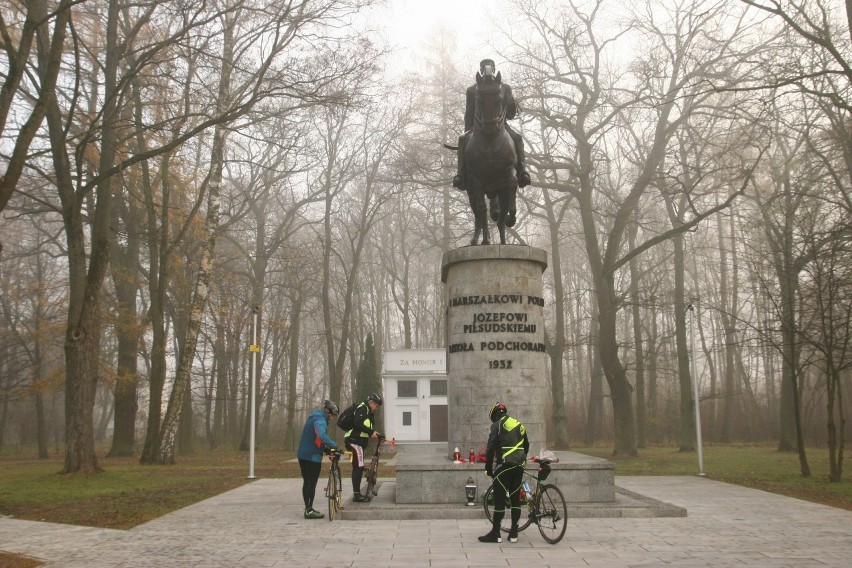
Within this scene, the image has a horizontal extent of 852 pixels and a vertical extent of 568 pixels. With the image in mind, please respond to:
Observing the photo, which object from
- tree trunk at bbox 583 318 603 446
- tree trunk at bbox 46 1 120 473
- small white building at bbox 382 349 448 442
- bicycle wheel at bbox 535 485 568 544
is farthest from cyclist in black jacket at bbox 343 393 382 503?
small white building at bbox 382 349 448 442

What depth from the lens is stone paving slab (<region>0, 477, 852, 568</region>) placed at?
7.76m

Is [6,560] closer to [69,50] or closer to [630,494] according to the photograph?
[630,494]

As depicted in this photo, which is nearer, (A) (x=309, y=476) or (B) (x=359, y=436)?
(A) (x=309, y=476)

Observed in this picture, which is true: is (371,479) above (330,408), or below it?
below

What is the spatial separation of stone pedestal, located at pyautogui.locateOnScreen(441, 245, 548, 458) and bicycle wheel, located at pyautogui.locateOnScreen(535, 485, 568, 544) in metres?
3.04

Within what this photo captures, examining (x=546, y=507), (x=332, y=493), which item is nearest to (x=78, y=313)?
(x=332, y=493)

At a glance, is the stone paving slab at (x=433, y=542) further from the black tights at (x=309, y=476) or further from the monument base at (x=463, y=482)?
the monument base at (x=463, y=482)

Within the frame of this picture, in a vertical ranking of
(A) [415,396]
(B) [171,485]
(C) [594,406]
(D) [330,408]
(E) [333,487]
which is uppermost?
(D) [330,408]

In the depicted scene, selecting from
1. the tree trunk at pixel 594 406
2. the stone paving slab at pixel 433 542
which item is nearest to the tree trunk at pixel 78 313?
the stone paving slab at pixel 433 542

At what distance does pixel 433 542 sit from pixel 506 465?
3.99 feet

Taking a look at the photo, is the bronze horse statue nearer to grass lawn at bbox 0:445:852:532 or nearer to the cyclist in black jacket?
the cyclist in black jacket

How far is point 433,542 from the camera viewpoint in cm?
878

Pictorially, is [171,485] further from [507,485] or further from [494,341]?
[507,485]

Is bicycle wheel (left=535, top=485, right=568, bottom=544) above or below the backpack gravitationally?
→ below
